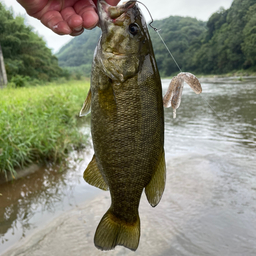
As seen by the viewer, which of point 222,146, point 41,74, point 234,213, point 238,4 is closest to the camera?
point 234,213

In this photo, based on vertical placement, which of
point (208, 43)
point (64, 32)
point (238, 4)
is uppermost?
point (238, 4)

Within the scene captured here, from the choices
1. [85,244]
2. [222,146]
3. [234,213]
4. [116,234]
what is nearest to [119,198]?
[116,234]

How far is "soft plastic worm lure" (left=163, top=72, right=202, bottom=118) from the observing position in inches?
68.2

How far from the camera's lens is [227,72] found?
3538 centimetres

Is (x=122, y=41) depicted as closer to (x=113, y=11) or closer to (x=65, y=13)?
(x=113, y=11)

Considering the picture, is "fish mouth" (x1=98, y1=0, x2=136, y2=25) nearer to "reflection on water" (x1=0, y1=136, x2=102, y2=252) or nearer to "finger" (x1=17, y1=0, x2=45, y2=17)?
"finger" (x1=17, y1=0, x2=45, y2=17)

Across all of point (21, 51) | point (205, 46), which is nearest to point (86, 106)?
point (205, 46)

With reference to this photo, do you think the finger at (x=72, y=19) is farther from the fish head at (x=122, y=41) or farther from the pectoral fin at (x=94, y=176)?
the pectoral fin at (x=94, y=176)

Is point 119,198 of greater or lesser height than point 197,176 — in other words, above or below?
above

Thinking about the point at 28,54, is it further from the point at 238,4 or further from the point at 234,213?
the point at 234,213

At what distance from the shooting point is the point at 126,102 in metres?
1.44

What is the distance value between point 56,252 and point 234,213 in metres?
2.74

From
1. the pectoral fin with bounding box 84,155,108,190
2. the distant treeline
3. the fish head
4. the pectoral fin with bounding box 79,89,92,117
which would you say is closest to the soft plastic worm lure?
the fish head

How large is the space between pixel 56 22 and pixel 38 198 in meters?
3.29
